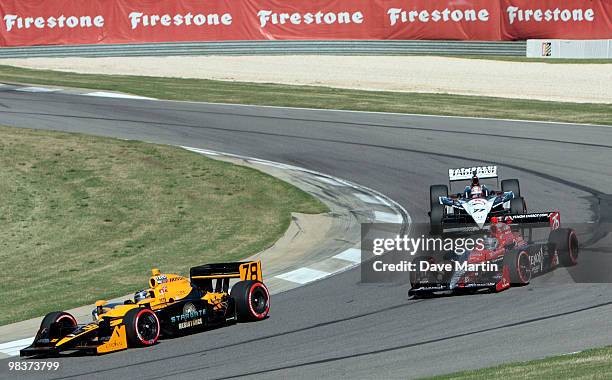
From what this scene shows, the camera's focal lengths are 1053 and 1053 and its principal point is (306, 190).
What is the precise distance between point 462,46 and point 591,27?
19.0 ft

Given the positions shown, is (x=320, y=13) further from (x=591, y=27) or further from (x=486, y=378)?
(x=486, y=378)

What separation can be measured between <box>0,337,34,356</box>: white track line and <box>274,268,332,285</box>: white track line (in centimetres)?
450

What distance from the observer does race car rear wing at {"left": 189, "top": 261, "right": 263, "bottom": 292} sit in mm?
15266

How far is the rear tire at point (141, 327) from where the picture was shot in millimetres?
13453

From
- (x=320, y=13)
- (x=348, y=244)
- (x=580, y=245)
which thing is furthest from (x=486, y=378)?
(x=320, y=13)

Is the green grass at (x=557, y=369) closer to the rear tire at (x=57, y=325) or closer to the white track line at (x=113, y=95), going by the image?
the rear tire at (x=57, y=325)

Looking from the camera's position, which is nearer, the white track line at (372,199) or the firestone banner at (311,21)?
the white track line at (372,199)

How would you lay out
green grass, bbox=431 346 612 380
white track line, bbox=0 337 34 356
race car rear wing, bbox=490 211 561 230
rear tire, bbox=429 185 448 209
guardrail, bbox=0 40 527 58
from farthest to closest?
1. guardrail, bbox=0 40 527 58
2. rear tire, bbox=429 185 448 209
3. race car rear wing, bbox=490 211 561 230
4. white track line, bbox=0 337 34 356
5. green grass, bbox=431 346 612 380

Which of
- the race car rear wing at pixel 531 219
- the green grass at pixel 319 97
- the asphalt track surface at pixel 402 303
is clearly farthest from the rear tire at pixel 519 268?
the green grass at pixel 319 97

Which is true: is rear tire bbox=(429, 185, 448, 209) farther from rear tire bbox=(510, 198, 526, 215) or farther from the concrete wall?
the concrete wall

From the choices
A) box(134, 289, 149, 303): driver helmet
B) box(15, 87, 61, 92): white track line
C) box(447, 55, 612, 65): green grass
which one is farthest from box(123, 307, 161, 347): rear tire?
box(447, 55, 612, 65): green grass

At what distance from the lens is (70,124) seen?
3153 centimetres

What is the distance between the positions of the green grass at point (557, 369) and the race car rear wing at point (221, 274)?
518 cm

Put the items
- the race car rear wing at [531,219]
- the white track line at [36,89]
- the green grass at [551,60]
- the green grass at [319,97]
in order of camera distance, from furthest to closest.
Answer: the green grass at [551,60], the white track line at [36,89], the green grass at [319,97], the race car rear wing at [531,219]
